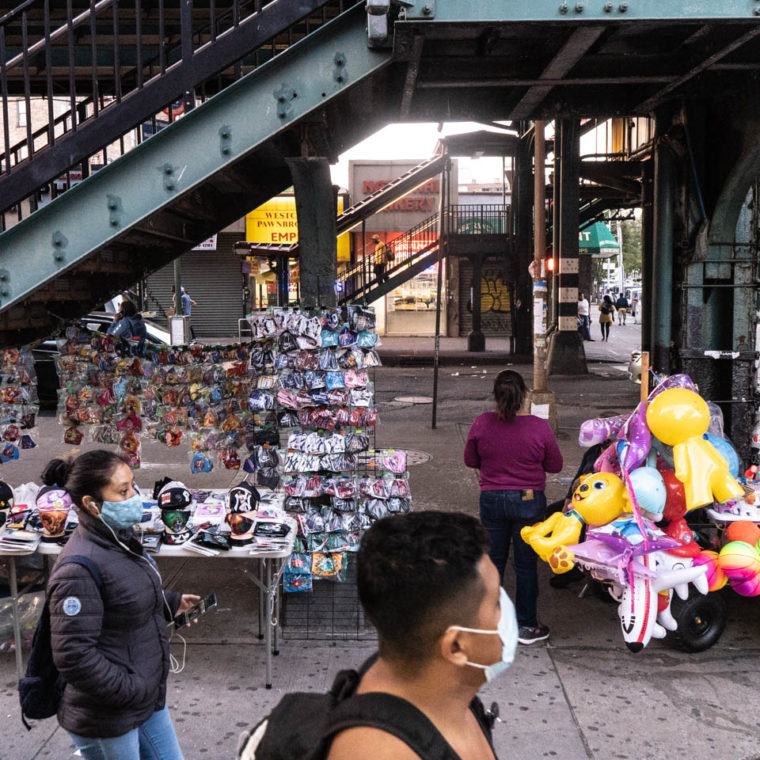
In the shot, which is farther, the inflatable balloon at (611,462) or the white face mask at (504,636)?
the inflatable balloon at (611,462)

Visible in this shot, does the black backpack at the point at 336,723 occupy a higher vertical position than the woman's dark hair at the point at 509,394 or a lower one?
lower

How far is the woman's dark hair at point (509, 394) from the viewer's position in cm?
507

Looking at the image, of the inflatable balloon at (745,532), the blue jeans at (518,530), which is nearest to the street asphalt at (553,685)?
the blue jeans at (518,530)

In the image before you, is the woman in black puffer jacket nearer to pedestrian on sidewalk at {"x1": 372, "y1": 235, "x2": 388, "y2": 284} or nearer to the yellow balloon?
the yellow balloon

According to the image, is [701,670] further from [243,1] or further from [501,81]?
[243,1]

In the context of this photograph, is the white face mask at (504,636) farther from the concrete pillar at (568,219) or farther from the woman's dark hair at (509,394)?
the concrete pillar at (568,219)

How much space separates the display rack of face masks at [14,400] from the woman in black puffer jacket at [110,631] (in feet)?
12.8

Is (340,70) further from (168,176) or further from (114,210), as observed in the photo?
(114,210)

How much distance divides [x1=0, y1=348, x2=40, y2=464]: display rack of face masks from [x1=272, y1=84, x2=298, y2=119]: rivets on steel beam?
10.2ft

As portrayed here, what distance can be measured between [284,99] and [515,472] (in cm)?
273

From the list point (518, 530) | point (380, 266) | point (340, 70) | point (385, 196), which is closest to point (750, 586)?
point (518, 530)

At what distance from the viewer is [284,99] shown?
502 centimetres

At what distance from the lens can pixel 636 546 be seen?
4.50 metres

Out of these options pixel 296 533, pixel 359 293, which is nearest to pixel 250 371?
pixel 296 533
